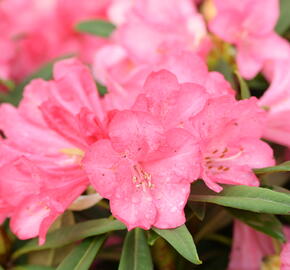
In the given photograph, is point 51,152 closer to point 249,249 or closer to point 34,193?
point 34,193

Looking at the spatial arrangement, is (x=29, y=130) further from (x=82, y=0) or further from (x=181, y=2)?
(x=82, y=0)

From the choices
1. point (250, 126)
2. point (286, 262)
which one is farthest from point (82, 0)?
point (286, 262)

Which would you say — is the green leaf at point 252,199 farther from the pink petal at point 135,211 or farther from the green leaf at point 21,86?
the green leaf at point 21,86

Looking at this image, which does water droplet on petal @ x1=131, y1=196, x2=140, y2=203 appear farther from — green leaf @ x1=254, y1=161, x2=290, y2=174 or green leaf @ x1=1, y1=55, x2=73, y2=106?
green leaf @ x1=1, y1=55, x2=73, y2=106

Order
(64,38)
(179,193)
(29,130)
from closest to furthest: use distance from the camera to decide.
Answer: (179,193)
(29,130)
(64,38)

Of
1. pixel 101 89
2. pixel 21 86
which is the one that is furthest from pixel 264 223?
pixel 21 86
